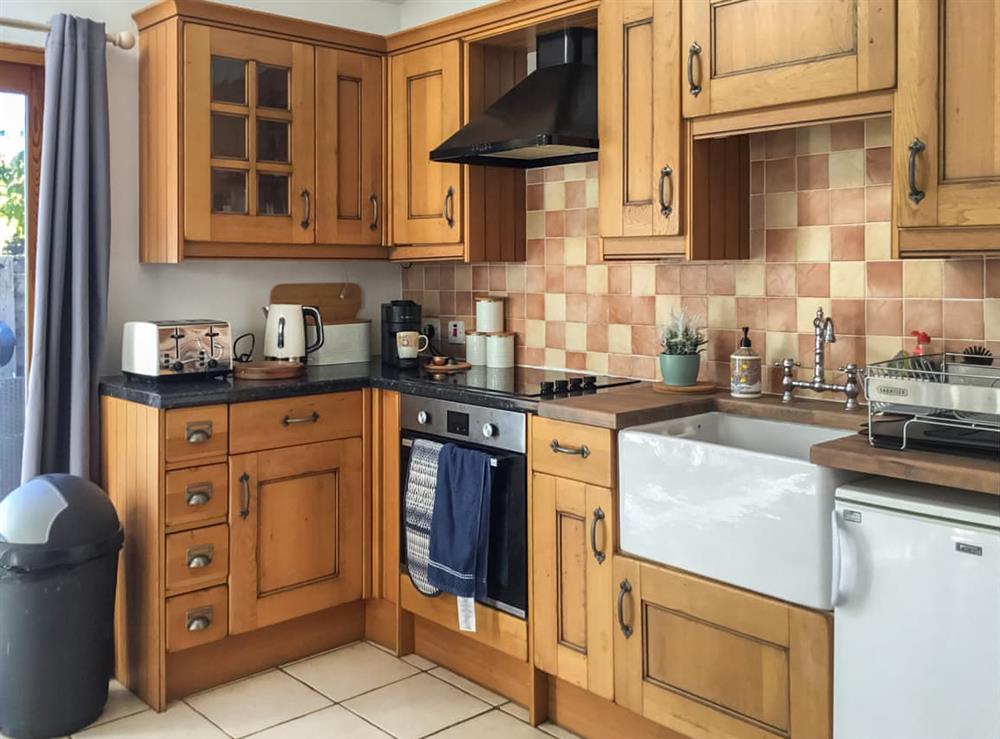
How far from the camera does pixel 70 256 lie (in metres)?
3.23

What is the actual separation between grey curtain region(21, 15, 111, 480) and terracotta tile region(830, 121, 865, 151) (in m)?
2.26

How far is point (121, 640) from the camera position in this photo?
3.19 metres

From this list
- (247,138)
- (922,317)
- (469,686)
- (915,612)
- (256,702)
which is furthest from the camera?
(247,138)

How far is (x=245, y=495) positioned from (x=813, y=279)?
1.84 meters

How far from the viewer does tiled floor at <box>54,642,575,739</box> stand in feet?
9.39

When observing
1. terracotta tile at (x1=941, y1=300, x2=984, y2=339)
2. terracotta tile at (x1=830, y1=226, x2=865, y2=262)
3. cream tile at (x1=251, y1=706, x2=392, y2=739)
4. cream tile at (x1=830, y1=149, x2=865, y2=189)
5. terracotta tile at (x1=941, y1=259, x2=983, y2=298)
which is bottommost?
cream tile at (x1=251, y1=706, x2=392, y2=739)

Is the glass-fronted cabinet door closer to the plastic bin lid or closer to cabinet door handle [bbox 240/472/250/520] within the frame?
cabinet door handle [bbox 240/472/250/520]

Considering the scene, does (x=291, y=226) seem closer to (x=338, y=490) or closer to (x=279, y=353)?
(x=279, y=353)

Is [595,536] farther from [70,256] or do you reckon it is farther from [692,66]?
[70,256]

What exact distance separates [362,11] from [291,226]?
1094 mm

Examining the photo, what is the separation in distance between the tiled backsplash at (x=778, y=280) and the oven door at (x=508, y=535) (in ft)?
2.26

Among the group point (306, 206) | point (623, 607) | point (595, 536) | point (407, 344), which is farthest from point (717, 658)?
point (306, 206)

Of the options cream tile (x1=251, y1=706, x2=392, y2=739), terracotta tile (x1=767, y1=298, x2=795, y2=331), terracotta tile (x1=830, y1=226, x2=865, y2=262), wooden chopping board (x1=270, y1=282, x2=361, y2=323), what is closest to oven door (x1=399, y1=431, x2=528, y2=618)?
cream tile (x1=251, y1=706, x2=392, y2=739)

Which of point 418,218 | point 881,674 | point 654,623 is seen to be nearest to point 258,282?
point 418,218
